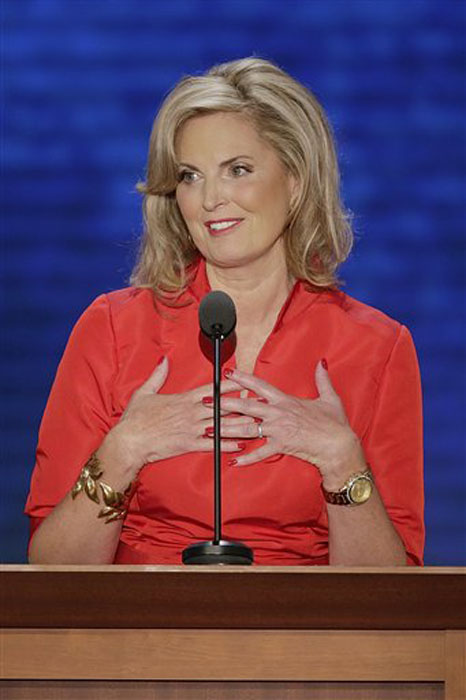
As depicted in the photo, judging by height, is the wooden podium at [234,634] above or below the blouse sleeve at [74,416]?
below

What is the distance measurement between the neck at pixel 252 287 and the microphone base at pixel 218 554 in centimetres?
56

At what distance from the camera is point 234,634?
131 centimetres

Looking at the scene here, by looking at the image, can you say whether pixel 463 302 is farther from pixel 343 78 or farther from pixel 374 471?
pixel 374 471

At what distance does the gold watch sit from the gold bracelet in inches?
11.0

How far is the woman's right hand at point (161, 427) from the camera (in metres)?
1.98

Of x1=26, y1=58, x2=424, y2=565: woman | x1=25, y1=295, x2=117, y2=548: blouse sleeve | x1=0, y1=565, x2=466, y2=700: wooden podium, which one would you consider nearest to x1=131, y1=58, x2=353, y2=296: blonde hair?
x1=26, y1=58, x2=424, y2=565: woman

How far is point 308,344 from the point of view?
2.18m

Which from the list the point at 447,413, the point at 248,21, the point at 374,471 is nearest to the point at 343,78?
the point at 248,21

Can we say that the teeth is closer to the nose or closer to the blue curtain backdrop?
the nose

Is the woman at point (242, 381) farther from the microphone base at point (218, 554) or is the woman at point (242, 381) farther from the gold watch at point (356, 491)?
the microphone base at point (218, 554)

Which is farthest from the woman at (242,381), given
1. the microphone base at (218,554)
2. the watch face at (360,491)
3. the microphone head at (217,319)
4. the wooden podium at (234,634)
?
the wooden podium at (234,634)

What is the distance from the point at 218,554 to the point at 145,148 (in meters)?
1.49

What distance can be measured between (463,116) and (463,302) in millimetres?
366

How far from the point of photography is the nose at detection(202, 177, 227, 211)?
2.11 meters
